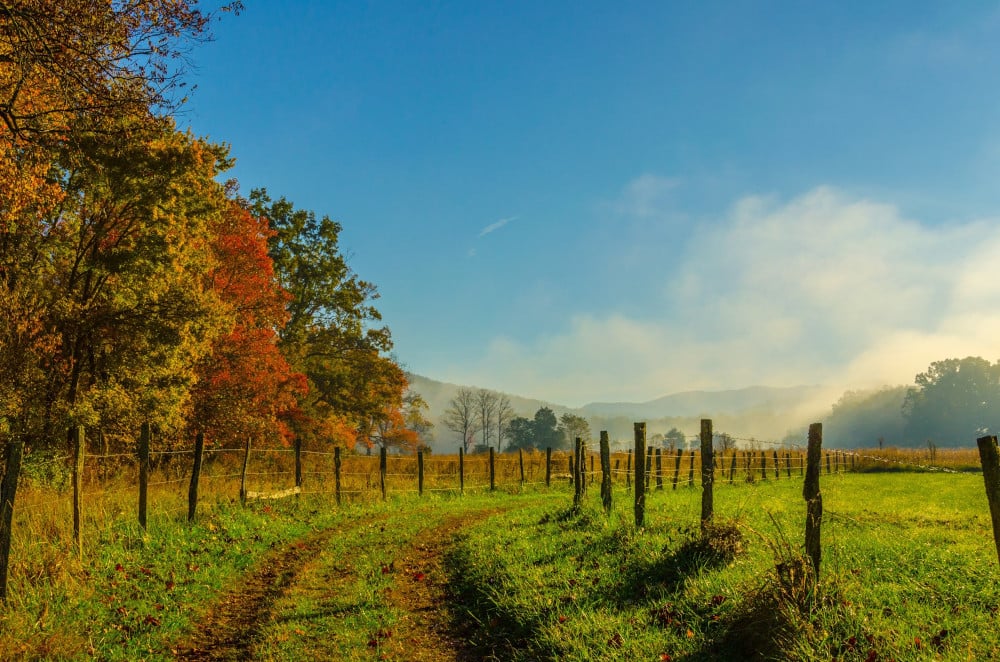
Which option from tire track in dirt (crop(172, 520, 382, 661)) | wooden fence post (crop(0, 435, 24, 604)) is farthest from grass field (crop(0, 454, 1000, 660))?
wooden fence post (crop(0, 435, 24, 604))

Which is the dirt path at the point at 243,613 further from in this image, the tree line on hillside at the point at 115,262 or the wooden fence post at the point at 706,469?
the wooden fence post at the point at 706,469

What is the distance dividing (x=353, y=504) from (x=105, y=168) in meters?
13.5

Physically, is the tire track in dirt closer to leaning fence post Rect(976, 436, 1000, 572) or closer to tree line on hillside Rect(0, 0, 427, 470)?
tree line on hillside Rect(0, 0, 427, 470)

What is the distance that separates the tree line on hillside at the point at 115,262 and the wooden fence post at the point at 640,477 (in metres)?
10.6

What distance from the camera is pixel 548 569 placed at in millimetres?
9430

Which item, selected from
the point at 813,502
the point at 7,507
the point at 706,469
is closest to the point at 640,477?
the point at 706,469

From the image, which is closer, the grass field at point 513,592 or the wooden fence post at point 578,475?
the grass field at point 513,592

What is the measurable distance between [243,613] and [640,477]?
7628mm

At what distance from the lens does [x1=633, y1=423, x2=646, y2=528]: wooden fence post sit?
11.6 metres

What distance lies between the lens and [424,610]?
8.68 m

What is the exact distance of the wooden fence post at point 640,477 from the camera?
456 inches

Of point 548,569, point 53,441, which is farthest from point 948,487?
point 53,441

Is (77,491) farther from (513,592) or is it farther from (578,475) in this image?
(578,475)

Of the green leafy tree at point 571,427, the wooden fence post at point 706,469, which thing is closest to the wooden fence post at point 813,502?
the wooden fence post at point 706,469
